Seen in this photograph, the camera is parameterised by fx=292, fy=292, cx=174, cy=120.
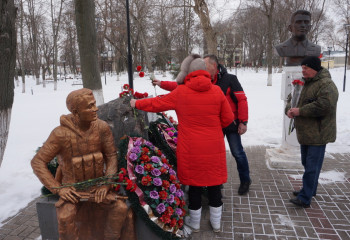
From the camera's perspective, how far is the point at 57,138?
266 cm

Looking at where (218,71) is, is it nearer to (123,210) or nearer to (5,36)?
(123,210)

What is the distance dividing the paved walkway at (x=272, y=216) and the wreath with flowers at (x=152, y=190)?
455mm

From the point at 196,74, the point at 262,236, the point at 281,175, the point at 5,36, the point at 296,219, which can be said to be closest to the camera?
the point at 196,74

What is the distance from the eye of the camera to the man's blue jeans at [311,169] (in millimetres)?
3686

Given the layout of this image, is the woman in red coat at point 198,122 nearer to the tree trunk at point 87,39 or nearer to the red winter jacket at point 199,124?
the red winter jacket at point 199,124

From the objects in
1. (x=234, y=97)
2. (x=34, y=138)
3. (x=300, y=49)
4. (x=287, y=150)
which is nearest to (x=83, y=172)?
(x=234, y=97)

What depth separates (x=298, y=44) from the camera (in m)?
5.43

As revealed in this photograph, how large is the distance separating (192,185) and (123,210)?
760mm

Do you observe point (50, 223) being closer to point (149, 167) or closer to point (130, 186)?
point (130, 186)

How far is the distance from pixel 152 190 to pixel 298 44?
410 cm

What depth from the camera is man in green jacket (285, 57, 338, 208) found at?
11.5 ft

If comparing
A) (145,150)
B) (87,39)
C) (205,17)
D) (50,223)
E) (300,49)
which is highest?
(205,17)

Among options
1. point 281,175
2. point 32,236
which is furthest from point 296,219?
point 32,236

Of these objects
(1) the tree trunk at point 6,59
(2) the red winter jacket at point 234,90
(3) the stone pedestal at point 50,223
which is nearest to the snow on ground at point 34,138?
(1) the tree trunk at point 6,59
